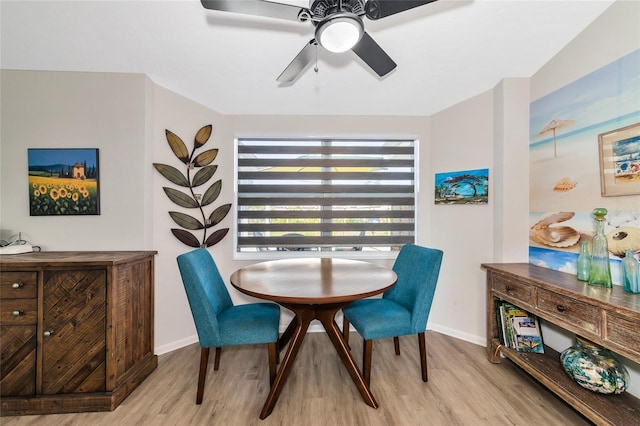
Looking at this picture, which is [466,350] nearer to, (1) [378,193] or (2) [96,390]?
(1) [378,193]

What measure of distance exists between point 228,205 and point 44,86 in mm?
1752

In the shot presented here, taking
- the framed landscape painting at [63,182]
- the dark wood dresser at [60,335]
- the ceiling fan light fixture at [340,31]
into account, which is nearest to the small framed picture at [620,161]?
the ceiling fan light fixture at [340,31]

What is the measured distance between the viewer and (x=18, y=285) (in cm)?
162

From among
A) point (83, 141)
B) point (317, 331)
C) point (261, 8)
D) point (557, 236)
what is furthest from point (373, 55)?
point (317, 331)

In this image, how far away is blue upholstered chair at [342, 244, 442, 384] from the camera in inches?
70.1

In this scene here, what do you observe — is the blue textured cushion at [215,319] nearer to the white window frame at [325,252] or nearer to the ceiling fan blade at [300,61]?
the white window frame at [325,252]

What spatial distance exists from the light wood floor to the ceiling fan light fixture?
7.03 ft

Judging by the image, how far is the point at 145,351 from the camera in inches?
80.4

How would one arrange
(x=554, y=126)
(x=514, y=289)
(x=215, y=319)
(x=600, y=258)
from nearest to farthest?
(x=600, y=258) < (x=215, y=319) < (x=514, y=289) < (x=554, y=126)

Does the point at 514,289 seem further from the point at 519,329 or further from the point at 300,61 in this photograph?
the point at 300,61

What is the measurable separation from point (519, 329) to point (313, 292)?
1762 mm

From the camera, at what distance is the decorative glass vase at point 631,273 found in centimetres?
142

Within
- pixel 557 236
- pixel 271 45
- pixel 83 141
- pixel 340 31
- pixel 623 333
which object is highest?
pixel 271 45

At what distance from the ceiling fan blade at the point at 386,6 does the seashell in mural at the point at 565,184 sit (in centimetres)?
173
